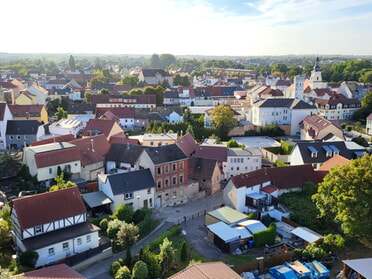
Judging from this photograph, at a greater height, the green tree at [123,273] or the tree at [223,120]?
the tree at [223,120]

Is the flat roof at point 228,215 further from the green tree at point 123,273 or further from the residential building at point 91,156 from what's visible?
the residential building at point 91,156

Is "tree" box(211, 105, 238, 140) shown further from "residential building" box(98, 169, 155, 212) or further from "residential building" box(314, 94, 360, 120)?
"residential building" box(98, 169, 155, 212)

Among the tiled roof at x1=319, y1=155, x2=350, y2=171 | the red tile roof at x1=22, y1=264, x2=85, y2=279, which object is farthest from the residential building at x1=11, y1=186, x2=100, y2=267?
the tiled roof at x1=319, y1=155, x2=350, y2=171

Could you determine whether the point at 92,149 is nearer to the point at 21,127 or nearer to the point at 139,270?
the point at 21,127

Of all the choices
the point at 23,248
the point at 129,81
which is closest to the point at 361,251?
the point at 23,248

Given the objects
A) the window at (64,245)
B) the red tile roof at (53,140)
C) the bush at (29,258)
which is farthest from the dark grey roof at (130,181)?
the red tile roof at (53,140)
